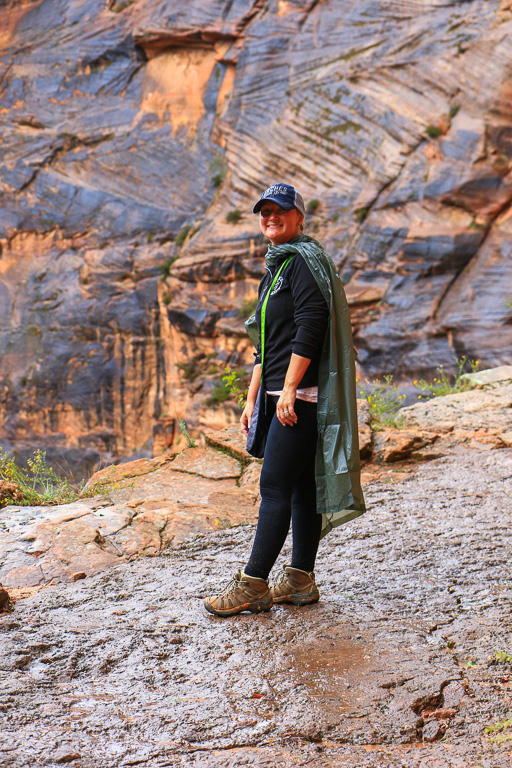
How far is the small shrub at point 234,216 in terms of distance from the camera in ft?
61.6

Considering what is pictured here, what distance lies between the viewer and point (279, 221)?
112 inches

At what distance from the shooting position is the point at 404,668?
234cm

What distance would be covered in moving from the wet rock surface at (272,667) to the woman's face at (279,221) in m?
1.66

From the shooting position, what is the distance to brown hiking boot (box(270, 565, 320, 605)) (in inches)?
117

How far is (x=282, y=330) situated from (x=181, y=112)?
20472 mm

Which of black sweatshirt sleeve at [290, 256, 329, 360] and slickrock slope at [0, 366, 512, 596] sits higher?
black sweatshirt sleeve at [290, 256, 329, 360]

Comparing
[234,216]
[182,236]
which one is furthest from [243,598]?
[182,236]

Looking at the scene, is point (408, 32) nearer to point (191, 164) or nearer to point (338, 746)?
point (191, 164)

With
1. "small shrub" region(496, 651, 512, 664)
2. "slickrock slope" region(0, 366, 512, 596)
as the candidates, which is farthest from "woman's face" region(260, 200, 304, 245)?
"slickrock slope" region(0, 366, 512, 596)

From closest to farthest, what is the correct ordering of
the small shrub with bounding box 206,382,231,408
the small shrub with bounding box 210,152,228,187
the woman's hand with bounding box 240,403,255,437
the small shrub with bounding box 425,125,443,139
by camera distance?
1. the woman's hand with bounding box 240,403,255,437
2. the small shrub with bounding box 425,125,443,139
3. the small shrub with bounding box 206,382,231,408
4. the small shrub with bounding box 210,152,228,187

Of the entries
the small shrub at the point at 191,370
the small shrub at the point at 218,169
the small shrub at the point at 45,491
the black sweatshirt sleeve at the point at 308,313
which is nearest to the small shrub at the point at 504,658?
the black sweatshirt sleeve at the point at 308,313

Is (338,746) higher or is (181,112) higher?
(181,112)

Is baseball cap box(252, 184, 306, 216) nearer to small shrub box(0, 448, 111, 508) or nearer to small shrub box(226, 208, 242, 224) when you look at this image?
small shrub box(0, 448, 111, 508)

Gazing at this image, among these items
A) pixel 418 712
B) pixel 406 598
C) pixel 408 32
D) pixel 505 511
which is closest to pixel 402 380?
pixel 408 32
